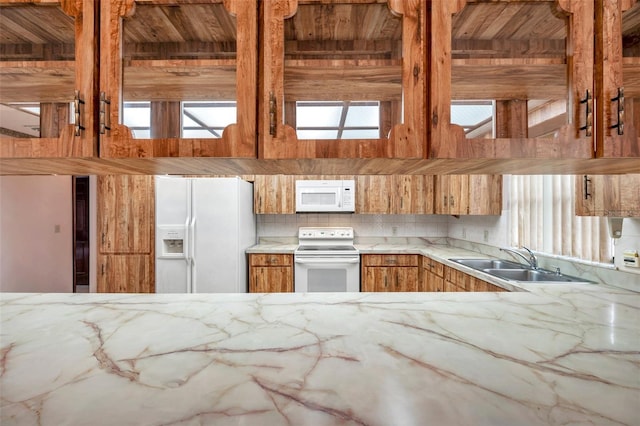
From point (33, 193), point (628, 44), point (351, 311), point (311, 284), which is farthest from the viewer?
point (33, 193)

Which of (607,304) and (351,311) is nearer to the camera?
(351,311)

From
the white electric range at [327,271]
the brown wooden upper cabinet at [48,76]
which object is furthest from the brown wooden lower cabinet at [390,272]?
the brown wooden upper cabinet at [48,76]

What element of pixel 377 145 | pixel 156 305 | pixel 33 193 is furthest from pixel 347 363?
pixel 33 193

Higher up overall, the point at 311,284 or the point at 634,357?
the point at 634,357

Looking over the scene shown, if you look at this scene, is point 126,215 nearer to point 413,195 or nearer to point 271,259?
point 271,259

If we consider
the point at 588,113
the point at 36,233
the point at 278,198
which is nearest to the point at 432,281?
the point at 278,198

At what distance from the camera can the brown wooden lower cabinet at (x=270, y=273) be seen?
11.1 ft

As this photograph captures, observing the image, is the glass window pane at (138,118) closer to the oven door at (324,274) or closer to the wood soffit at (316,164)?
the wood soffit at (316,164)

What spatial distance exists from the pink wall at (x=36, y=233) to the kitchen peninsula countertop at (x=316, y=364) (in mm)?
4688

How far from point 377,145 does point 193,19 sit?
642 mm

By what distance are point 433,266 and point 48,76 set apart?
3.17 meters

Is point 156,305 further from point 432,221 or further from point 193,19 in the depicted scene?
point 432,221

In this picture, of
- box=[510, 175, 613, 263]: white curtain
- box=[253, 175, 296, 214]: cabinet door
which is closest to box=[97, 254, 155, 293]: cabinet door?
box=[253, 175, 296, 214]: cabinet door

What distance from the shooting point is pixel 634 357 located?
0.70 metres
